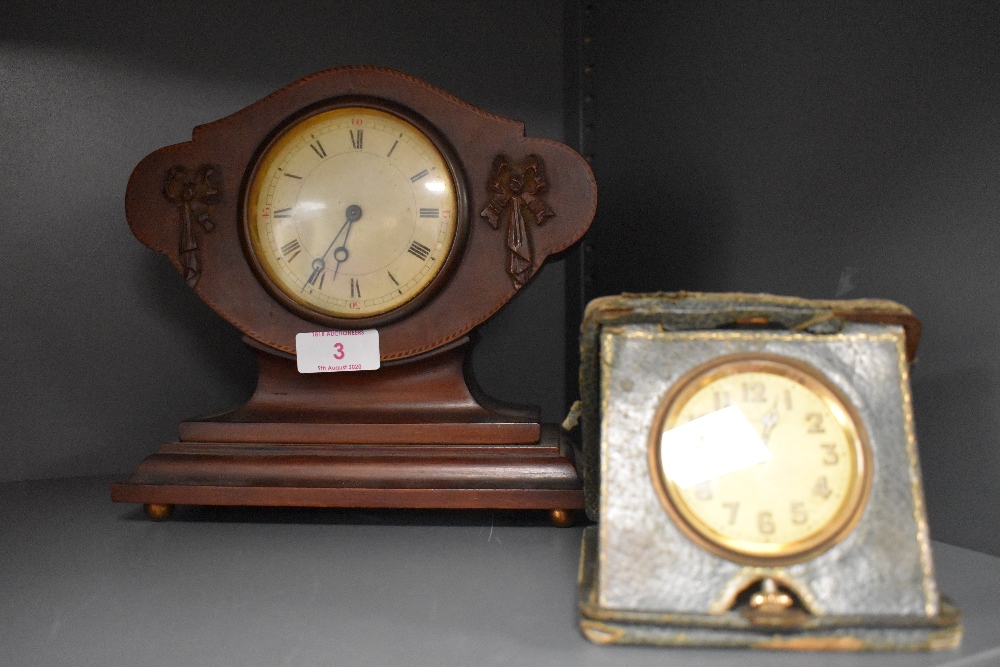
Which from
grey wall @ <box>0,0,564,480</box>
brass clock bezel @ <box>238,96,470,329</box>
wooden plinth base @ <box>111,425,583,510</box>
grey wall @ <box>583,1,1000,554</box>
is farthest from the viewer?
grey wall @ <box>0,0,564,480</box>

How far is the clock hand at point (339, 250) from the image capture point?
42.2 inches

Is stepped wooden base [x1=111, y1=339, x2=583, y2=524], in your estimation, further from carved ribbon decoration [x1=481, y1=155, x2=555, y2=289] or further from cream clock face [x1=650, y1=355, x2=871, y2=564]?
cream clock face [x1=650, y1=355, x2=871, y2=564]

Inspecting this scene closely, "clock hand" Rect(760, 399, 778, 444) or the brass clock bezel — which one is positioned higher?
the brass clock bezel

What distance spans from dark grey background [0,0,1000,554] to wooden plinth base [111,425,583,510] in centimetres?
41

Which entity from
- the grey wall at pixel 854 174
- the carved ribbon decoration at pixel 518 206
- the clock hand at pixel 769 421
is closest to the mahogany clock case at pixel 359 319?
the carved ribbon decoration at pixel 518 206

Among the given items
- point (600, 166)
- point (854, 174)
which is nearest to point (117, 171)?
point (600, 166)

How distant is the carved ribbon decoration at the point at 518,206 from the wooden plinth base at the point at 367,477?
0.25 meters

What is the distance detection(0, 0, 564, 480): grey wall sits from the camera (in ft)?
4.35

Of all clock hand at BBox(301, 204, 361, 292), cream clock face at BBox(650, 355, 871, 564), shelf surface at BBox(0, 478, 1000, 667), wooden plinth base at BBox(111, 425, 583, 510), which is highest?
clock hand at BBox(301, 204, 361, 292)

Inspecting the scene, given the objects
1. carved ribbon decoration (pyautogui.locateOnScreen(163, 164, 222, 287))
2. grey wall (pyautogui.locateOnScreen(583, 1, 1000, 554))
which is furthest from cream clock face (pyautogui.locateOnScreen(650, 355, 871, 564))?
carved ribbon decoration (pyautogui.locateOnScreen(163, 164, 222, 287))

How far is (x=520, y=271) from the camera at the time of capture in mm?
1052

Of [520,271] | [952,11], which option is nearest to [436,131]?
[520,271]

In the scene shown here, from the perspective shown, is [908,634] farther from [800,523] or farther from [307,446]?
[307,446]

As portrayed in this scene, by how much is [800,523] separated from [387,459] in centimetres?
52
